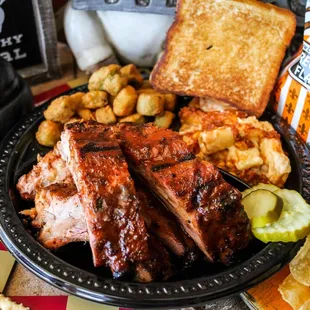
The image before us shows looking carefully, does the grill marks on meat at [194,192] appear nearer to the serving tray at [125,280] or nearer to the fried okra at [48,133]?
the serving tray at [125,280]

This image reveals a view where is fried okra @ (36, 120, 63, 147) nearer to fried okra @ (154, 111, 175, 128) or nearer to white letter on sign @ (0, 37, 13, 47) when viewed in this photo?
fried okra @ (154, 111, 175, 128)

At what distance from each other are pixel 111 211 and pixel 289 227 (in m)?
0.68

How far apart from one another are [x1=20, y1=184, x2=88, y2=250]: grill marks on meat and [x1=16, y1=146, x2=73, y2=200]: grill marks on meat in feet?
0.41

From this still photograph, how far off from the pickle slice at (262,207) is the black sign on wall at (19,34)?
1991mm

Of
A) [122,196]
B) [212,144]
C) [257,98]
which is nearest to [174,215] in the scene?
[122,196]

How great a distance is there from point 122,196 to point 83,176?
0.52 ft

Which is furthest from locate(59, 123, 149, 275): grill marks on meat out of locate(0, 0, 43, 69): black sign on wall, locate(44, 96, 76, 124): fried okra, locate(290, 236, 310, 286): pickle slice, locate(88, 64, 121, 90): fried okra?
locate(0, 0, 43, 69): black sign on wall

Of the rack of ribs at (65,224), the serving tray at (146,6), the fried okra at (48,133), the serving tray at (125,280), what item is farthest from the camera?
the serving tray at (146,6)

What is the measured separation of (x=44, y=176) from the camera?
79.6 inches

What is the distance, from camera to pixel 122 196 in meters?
1.63

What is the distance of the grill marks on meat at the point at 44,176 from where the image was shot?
1.99m

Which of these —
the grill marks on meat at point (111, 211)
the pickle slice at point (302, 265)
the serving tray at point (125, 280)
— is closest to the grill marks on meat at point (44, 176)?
the serving tray at point (125, 280)

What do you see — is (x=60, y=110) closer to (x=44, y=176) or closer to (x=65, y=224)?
(x=44, y=176)

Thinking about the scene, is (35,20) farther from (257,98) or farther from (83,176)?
(83,176)
